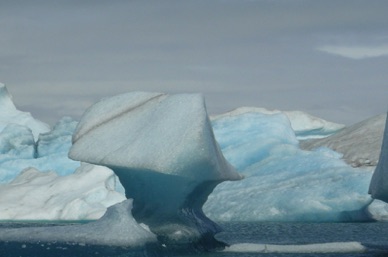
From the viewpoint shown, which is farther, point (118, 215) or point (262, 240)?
point (262, 240)

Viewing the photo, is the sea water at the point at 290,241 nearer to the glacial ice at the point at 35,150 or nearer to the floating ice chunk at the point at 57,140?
the glacial ice at the point at 35,150

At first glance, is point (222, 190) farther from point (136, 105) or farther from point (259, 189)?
point (136, 105)

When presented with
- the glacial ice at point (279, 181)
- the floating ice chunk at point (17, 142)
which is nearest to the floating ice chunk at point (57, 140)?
the floating ice chunk at point (17, 142)

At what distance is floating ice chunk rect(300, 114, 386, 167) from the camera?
32469 millimetres

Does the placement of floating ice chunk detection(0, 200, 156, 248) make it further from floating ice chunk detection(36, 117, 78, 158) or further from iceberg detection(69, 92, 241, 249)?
floating ice chunk detection(36, 117, 78, 158)

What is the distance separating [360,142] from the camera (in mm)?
34156

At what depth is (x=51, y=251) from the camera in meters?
14.3

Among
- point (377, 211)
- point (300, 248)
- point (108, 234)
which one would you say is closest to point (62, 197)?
point (377, 211)

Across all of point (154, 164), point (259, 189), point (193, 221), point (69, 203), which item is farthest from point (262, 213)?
point (154, 164)

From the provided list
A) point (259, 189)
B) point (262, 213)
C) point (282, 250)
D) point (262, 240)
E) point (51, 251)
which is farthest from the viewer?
point (259, 189)

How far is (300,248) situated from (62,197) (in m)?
12.9

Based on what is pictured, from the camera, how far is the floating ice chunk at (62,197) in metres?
26.3

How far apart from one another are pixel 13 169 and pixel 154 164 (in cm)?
1839

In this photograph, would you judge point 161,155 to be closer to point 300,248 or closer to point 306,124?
point 300,248
